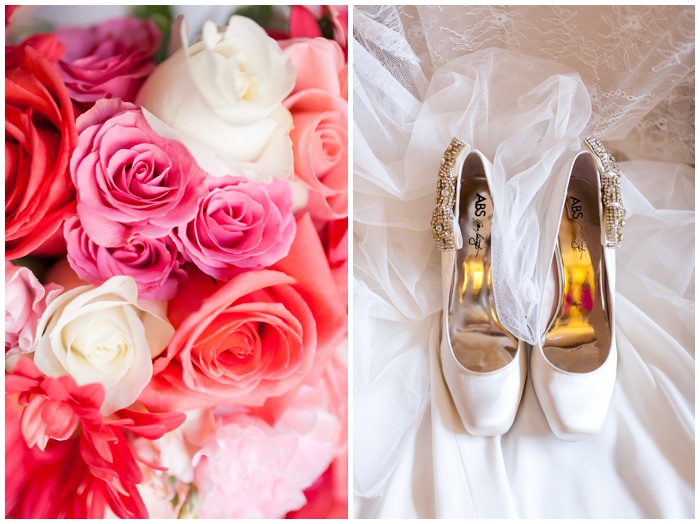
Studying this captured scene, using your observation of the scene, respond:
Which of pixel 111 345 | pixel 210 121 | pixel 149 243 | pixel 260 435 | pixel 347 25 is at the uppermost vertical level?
pixel 347 25

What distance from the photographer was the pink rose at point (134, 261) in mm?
558

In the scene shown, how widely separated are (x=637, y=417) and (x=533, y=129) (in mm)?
429

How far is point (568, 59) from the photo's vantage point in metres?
0.70

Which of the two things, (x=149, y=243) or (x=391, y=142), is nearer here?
(x=149, y=243)

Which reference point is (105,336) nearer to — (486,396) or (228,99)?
(228,99)

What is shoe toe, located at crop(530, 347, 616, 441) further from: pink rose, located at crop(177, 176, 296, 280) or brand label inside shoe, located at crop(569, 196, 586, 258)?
pink rose, located at crop(177, 176, 296, 280)

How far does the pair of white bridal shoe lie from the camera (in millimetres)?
667

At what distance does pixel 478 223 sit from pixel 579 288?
180 millimetres

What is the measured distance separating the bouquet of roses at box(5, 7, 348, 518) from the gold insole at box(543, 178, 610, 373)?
358mm

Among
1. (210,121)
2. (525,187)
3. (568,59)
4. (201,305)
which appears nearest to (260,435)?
(201,305)

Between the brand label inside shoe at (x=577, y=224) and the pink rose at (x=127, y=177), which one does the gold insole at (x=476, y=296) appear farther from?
the pink rose at (x=127, y=177)

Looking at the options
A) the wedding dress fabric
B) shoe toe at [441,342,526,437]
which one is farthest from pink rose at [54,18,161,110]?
shoe toe at [441,342,526,437]

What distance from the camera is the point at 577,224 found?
0.76m

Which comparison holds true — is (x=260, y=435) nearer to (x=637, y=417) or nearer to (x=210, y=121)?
(x=210, y=121)
